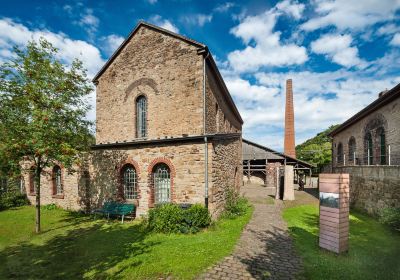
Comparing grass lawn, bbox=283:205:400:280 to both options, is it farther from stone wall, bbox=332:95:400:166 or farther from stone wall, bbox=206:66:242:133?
stone wall, bbox=206:66:242:133

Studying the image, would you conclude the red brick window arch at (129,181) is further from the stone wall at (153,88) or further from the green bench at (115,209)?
the stone wall at (153,88)

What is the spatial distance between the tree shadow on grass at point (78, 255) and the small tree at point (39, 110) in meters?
2.28

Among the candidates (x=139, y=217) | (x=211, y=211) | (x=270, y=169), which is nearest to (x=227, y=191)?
(x=211, y=211)

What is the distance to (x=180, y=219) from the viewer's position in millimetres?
8266

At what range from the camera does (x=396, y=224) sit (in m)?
8.42

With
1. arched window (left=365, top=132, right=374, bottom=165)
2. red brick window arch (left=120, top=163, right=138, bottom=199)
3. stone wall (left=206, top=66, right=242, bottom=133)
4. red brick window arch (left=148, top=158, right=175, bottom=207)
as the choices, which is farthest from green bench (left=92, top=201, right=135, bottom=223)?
arched window (left=365, top=132, right=374, bottom=165)

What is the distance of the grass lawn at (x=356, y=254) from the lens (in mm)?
5098

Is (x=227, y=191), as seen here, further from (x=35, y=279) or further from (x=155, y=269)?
(x=35, y=279)

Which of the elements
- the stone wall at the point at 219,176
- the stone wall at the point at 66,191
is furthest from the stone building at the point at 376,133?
the stone wall at the point at 66,191

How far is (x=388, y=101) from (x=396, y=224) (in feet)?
23.1

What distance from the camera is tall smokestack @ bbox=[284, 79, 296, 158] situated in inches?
1293

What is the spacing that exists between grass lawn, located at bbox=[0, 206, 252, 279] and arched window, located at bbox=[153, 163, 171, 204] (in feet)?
4.92

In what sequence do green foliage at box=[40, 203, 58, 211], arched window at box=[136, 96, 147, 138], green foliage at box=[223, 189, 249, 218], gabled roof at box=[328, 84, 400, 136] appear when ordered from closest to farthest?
green foliage at box=[223, 189, 249, 218] → gabled roof at box=[328, 84, 400, 136] → green foliage at box=[40, 203, 58, 211] → arched window at box=[136, 96, 147, 138]

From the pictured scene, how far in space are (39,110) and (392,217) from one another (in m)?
14.2
